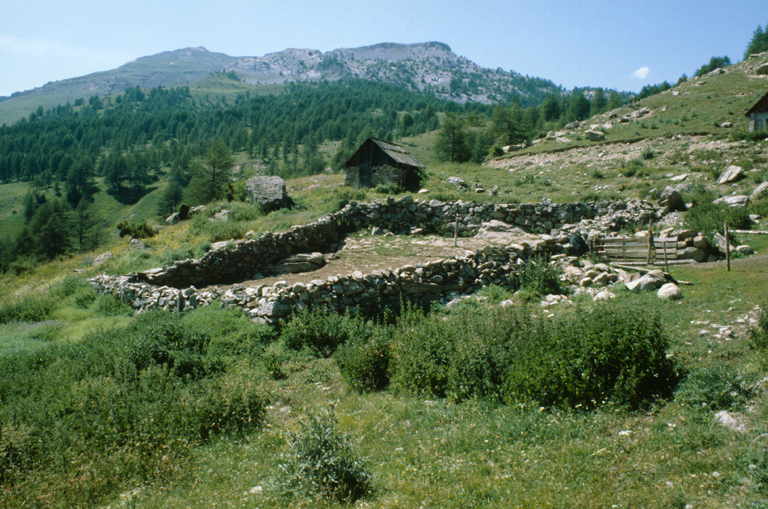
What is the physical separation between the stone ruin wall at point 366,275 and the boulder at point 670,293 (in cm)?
398

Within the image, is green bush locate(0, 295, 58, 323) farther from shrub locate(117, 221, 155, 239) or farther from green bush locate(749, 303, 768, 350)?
green bush locate(749, 303, 768, 350)

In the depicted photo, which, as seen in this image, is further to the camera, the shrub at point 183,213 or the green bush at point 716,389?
the shrub at point 183,213

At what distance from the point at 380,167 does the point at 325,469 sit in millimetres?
24132

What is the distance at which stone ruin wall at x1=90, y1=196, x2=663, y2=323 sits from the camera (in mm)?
10258

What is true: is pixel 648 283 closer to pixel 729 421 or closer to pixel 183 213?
pixel 729 421

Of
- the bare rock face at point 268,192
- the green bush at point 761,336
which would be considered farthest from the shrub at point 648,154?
the green bush at point 761,336

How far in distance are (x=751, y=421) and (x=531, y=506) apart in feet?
9.17

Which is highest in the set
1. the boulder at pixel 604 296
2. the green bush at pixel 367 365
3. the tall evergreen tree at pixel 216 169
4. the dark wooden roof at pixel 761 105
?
the dark wooden roof at pixel 761 105

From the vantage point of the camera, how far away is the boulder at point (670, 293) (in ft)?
29.8

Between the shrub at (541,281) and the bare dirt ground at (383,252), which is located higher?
the bare dirt ground at (383,252)

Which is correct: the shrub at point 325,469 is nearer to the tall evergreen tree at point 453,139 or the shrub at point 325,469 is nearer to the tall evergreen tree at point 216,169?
the tall evergreen tree at point 216,169

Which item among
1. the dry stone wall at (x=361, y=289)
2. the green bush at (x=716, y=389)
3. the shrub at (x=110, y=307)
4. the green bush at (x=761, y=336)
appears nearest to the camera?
the green bush at (x=716, y=389)

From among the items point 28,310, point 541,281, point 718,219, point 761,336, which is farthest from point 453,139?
point 761,336

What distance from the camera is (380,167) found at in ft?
88.5
